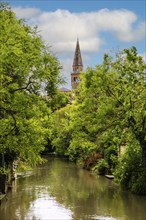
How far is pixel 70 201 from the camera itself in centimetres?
2606

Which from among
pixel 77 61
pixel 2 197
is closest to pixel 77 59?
pixel 77 61

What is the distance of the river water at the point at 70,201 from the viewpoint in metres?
21.8

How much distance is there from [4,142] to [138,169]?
13587 millimetres

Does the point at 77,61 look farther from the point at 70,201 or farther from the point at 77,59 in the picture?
the point at 70,201

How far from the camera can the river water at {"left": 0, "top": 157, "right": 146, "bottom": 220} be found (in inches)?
859

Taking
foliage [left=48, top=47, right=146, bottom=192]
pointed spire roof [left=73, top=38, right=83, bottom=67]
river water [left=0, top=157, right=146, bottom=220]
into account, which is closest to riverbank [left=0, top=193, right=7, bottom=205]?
river water [left=0, top=157, right=146, bottom=220]

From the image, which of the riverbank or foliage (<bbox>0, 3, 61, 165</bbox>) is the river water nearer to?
the riverbank

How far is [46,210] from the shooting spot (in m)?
23.1

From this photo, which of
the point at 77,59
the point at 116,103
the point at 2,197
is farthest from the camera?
the point at 77,59

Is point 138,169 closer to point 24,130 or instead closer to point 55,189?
point 55,189

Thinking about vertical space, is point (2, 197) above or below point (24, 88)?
below

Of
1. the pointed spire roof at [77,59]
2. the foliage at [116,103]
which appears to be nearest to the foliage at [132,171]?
the foliage at [116,103]

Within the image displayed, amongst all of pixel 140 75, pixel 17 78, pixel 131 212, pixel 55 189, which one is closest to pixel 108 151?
pixel 55 189

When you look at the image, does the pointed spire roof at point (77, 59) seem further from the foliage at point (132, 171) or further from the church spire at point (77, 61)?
the foliage at point (132, 171)
